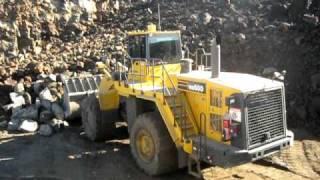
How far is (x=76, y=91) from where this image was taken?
1317cm

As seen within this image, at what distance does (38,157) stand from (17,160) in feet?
1.49

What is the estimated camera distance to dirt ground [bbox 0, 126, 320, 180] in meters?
9.18

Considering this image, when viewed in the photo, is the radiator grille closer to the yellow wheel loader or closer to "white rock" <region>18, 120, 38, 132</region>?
the yellow wheel loader

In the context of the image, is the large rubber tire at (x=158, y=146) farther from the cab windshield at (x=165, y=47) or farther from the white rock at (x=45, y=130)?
the white rock at (x=45, y=130)

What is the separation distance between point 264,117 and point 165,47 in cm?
332

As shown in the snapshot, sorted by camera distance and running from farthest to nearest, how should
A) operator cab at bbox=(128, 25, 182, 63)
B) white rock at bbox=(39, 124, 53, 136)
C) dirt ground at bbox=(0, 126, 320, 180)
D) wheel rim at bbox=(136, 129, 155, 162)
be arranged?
white rock at bbox=(39, 124, 53, 136), operator cab at bbox=(128, 25, 182, 63), dirt ground at bbox=(0, 126, 320, 180), wheel rim at bbox=(136, 129, 155, 162)

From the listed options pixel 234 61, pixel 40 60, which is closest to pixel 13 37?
pixel 40 60

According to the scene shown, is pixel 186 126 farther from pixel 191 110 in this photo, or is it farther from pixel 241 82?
pixel 241 82

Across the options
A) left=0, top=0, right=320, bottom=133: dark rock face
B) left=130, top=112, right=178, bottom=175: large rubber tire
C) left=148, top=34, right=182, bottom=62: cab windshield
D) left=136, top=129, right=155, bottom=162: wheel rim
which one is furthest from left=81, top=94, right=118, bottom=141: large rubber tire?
left=130, top=112, right=178, bottom=175: large rubber tire

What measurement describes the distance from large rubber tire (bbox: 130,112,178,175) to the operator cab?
5.70 ft

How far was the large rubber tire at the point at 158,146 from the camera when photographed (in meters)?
8.79

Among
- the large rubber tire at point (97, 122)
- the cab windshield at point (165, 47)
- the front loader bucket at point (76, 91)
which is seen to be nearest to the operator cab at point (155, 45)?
the cab windshield at point (165, 47)

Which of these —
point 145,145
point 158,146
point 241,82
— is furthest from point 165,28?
point 241,82

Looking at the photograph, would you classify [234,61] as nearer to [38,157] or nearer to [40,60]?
[40,60]
